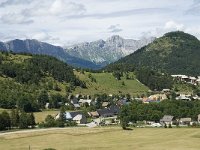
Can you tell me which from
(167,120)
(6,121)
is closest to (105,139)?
(6,121)

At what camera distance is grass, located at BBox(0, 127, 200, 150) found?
121m

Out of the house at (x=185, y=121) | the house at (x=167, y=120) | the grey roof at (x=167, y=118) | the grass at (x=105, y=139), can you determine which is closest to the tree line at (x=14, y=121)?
the grass at (x=105, y=139)

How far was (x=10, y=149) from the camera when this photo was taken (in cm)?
11706

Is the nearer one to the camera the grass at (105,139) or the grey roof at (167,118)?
the grass at (105,139)

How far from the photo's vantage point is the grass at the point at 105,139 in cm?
12119

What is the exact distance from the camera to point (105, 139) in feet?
456

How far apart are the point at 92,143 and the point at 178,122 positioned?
A: 71.5 metres

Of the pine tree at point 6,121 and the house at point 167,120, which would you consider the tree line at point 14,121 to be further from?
the house at point 167,120

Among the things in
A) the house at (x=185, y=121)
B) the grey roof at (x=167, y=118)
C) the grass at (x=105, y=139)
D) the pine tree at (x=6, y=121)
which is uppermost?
the pine tree at (x=6, y=121)

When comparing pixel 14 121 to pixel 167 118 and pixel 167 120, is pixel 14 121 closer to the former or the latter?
pixel 167 120

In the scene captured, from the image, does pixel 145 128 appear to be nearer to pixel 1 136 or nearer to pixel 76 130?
pixel 76 130

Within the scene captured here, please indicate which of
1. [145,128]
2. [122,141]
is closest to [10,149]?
[122,141]

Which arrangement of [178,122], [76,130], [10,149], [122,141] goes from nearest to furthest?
[10,149] → [122,141] → [76,130] → [178,122]

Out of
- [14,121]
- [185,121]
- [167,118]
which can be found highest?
[14,121]
